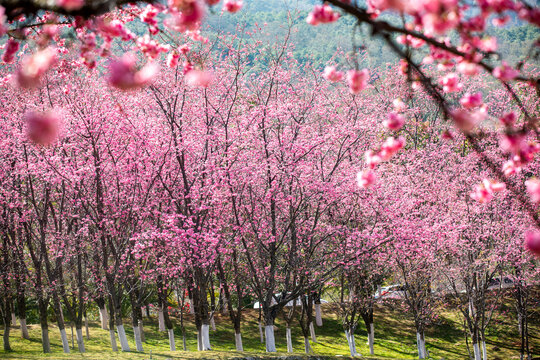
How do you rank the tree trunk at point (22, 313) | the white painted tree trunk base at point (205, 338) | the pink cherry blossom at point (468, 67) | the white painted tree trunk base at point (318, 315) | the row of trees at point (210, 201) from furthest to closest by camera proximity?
the white painted tree trunk base at point (318, 315) → the tree trunk at point (22, 313) → the white painted tree trunk base at point (205, 338) → the row of trees at point (210, 201) → the pink cherry blossom at point (468, 67)

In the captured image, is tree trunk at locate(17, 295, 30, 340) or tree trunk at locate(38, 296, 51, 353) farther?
tree trunk at locate(17, 295, 30, 340)

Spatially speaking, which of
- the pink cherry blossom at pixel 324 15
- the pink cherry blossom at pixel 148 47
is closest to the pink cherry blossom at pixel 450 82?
A: the pink cherry blossom at pixel 324 15

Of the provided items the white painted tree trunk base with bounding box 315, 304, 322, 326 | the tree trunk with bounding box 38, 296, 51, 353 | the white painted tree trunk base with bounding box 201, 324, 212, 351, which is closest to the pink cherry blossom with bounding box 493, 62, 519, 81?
the white painted tree trunk base with bounding box 201, 324, 212, 351

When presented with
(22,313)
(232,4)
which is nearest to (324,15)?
(232,4)

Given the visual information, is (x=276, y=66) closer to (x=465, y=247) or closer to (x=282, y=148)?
(x=282, y=148)

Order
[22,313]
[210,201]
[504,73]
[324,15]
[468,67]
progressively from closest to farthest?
[468,67] → [504,73] → [324,15] → [210,201] → [22,313]

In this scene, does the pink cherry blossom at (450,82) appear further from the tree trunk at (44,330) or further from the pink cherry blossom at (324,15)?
the tree trunk at (44,330)

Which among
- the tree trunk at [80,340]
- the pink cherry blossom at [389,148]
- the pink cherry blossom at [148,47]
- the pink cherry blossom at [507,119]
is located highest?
the pink cherry blossom at [148,47]

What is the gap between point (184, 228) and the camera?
1339cm

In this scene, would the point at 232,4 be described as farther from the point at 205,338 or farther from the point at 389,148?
the point at 205,338

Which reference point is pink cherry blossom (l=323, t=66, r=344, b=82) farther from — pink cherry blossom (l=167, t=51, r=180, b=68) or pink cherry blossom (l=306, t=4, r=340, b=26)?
pink cherry blossom (l=167, t=51, r=180, b=68)

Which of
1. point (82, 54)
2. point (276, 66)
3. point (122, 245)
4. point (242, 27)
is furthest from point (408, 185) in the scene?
point (82, 54)

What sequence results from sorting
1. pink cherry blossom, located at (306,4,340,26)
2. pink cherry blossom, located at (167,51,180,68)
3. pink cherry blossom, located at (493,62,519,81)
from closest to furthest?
pink cherry blossom, located at (493,62,519,81), pink cherry blossom, located at (306,4,340,26), pink cherry blossom, located at (167,51,180,68)

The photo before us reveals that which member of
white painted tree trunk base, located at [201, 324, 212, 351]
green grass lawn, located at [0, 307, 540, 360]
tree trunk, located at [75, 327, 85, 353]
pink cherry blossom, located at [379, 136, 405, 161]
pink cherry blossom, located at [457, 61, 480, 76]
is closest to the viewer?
pink cherry blossom, located at [457, 61, 480, 76]
